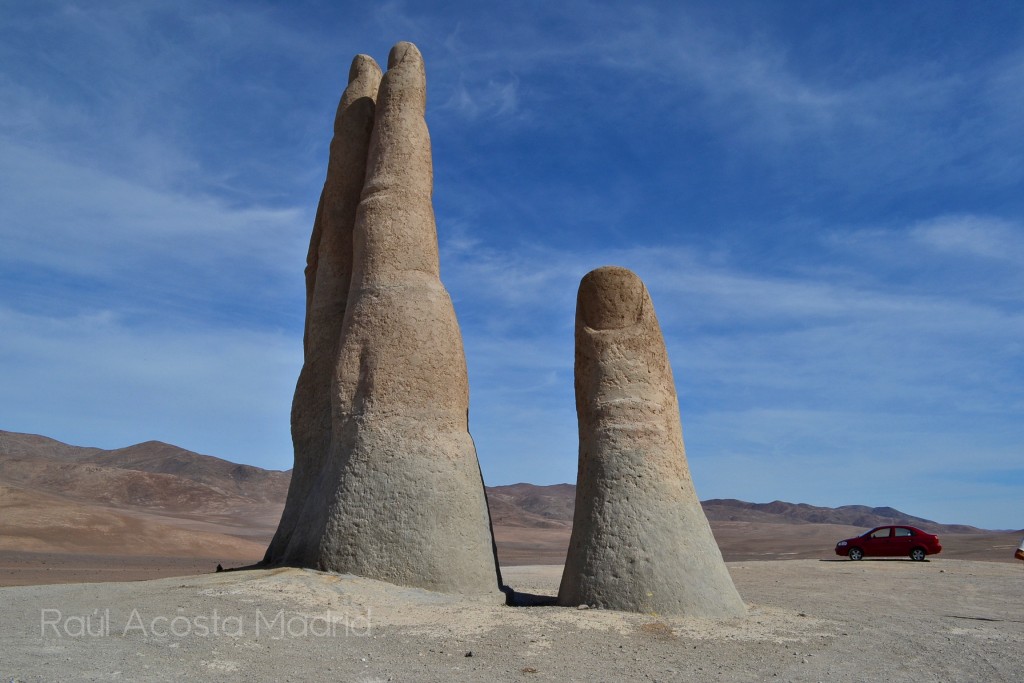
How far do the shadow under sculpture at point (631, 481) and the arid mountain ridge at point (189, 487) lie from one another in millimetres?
44427

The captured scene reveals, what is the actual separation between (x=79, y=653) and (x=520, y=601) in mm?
5437

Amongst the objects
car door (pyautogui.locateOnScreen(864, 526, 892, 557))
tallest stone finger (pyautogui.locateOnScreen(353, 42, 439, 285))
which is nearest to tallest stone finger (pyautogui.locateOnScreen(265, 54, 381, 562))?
tallest stone finger (pyautogui.locateOnScreen(353, 42, 439, 285))

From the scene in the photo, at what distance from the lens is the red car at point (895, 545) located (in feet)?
70.8

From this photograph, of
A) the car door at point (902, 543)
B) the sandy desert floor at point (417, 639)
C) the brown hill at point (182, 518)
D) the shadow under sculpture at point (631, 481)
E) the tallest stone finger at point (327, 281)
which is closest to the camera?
the sandy desert floor at point (417, 639)

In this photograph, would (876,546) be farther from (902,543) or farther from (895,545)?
(902,543)

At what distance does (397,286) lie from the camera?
10531 millimetres

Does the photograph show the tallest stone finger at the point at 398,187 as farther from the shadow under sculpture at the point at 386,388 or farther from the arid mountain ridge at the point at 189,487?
the arid mountain ridge at the point at 189,487

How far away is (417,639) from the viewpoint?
24.2 ft

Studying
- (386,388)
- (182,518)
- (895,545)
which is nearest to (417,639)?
(386,388)

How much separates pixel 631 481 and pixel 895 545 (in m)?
16.6

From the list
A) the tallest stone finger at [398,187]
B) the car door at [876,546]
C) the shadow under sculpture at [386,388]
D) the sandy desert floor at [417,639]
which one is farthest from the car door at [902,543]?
the tallest stone finger at [398,187]

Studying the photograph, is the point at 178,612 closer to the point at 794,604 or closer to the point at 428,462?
the point at 428,462

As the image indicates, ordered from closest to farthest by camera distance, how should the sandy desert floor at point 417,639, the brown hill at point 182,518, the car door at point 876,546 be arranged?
the sandy desert floor at point 417,639 < the car door at point 876,546 < the brown hill at point 182,518

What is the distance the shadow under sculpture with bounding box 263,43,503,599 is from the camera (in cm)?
930
